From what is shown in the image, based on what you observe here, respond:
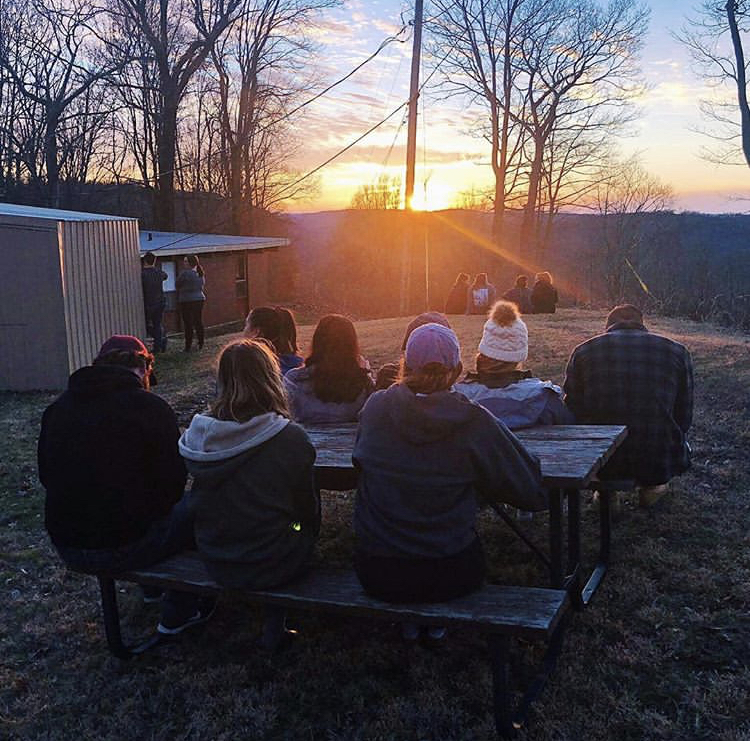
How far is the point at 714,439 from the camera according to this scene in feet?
21.0

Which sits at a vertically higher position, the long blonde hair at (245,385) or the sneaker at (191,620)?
the long blonde hair at (245,385)

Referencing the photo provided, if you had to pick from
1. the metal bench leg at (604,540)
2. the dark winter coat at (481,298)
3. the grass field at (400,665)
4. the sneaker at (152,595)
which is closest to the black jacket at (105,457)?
the grass field at (400,665)

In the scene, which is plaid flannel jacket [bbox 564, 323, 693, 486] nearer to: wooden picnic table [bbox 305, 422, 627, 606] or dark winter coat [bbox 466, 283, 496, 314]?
wooden picnic table [bbox 305, 422, 627, 606]

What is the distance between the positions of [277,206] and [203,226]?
5.00m

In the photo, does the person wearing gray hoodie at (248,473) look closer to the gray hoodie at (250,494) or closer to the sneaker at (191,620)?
the gray hoodie at (250,494)

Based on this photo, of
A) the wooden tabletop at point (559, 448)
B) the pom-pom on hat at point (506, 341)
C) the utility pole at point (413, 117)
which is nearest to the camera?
the wooden tabletop at point (559, 448)

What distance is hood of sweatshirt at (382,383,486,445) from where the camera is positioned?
2762mm

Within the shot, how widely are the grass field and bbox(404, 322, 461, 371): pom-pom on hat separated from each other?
4.35 feet

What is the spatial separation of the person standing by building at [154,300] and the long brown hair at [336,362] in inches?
410

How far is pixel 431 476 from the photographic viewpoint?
9.17ft

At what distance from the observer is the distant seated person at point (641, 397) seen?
422 centimetres

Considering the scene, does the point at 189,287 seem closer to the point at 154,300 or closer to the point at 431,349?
the point at 154,300

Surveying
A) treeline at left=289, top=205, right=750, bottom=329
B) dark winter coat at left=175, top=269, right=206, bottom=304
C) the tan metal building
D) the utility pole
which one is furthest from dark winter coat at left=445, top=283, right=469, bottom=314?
the tan metal building

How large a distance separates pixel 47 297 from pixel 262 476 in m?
8.97
